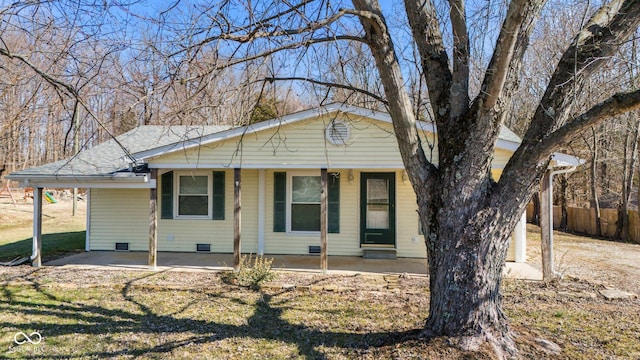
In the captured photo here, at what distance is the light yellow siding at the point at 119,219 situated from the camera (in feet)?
32.5

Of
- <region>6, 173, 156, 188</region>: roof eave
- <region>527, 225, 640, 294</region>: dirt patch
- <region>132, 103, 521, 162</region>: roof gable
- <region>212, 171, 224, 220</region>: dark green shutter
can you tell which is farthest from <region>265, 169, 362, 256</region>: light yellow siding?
<region>527, 225, 640, 294</region>: dirt patch

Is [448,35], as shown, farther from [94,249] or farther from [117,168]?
[94,249]

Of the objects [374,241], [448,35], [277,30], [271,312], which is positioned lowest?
[271,312]

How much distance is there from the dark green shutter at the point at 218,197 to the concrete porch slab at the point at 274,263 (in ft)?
3.32

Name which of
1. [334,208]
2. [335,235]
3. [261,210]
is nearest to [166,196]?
[261,210]

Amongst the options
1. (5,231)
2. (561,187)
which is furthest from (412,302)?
(5,231)

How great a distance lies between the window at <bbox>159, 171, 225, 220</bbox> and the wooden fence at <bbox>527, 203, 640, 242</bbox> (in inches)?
557

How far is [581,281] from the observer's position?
7.16m

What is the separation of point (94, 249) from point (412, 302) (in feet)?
27.4

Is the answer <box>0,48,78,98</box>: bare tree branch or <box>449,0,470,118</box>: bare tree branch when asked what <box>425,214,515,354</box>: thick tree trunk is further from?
<box>0,48,78,98</box>: bare tree branch

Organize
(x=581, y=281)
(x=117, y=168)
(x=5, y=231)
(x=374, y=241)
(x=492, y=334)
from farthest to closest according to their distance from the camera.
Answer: (x=5, y=231)
(x=374, y=241)
(x=117, y=168)
(x=581, y=281)
(x=492, y=334)

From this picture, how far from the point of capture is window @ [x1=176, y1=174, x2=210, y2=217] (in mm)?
9758

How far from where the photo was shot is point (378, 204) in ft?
31.0

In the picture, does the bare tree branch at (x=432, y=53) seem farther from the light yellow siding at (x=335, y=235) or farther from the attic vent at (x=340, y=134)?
the light yellow siding at (x=335, y=235)
